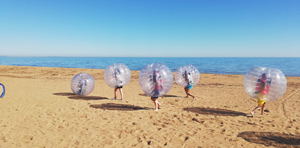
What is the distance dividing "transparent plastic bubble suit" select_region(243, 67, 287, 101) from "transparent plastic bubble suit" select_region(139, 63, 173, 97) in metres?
3.01

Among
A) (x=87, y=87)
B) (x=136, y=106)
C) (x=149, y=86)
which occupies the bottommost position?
(x=136, y=106)

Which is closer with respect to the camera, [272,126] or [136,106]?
[272,126]

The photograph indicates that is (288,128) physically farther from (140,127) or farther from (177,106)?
(140,127)

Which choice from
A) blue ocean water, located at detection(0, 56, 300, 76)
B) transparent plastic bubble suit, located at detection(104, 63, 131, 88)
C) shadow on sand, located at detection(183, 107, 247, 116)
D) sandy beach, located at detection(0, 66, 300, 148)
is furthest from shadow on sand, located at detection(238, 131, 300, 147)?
blue ocean water, located at detection(0, 56, 300, 76)

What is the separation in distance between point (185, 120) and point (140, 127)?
5.66 feet

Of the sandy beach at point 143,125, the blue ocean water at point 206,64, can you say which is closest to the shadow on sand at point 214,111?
the sandy beach at point 143,125

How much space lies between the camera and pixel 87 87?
354 inches

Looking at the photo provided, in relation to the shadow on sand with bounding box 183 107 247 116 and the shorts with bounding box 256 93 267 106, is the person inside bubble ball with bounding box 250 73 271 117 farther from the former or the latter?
the shadow on sand with bounding box 183 107 247 116

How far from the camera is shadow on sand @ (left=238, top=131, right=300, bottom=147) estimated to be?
13.5 ft

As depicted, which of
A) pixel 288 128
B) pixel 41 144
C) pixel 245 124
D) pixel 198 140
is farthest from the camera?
pixel 245 124

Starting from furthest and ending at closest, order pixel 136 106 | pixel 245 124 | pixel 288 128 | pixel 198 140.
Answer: pixel 136 106 < pixel 245 124 < pixel 288 128 < pixel 198 140

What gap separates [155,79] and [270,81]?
4.01 metres

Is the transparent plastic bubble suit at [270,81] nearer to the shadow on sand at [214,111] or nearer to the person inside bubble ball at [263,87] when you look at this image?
the person inside bubble ball at [263,87]

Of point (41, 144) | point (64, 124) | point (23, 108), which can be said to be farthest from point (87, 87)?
point (41, 144)
